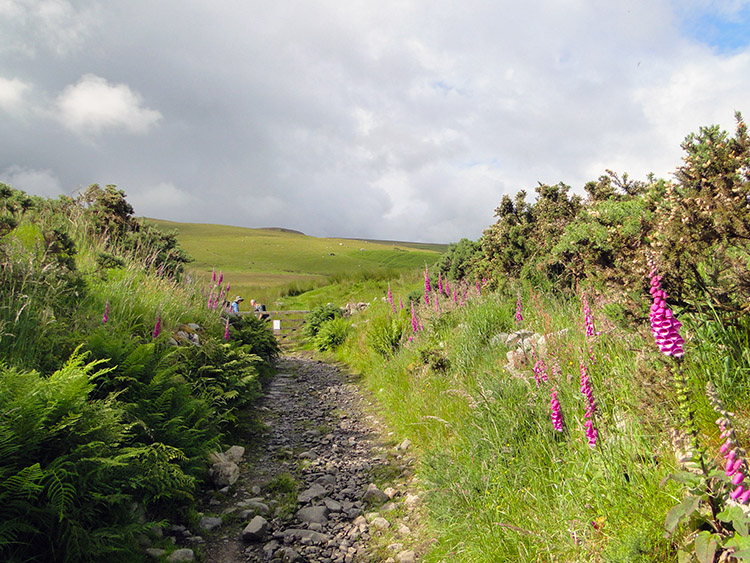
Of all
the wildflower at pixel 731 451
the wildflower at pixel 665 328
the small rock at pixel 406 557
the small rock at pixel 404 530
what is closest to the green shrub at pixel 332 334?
the small rock at pixel 404 530

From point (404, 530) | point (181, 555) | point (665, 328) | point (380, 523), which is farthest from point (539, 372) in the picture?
point (181, 555)

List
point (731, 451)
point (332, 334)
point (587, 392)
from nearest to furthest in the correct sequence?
point (731, 451), point (587, 392), point (332, 334)

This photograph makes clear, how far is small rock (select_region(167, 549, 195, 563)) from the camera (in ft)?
11.4

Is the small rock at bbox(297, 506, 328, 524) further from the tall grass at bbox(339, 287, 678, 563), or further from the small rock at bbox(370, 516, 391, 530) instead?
the tall grass at bbox(339, 287, 678, 563)

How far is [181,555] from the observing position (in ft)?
11.5

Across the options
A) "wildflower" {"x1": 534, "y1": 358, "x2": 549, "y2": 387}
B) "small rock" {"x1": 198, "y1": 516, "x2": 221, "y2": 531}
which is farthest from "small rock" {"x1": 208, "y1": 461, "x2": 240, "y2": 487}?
"wildflower" {"x1": 534, "y1": 358, "x2": 549, "y2": 387}

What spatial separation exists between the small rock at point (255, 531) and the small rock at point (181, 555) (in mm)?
530

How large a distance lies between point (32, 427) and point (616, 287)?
4650mm

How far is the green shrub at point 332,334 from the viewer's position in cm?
1456

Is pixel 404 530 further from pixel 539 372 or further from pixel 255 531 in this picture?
pixel 539 372

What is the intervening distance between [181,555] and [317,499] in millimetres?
1604

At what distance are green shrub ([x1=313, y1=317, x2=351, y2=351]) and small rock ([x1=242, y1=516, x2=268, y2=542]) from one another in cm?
1020

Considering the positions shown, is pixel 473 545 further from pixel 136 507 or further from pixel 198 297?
pixel 198 297

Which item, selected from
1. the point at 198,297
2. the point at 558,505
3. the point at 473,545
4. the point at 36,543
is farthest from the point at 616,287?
the point at 198,297
